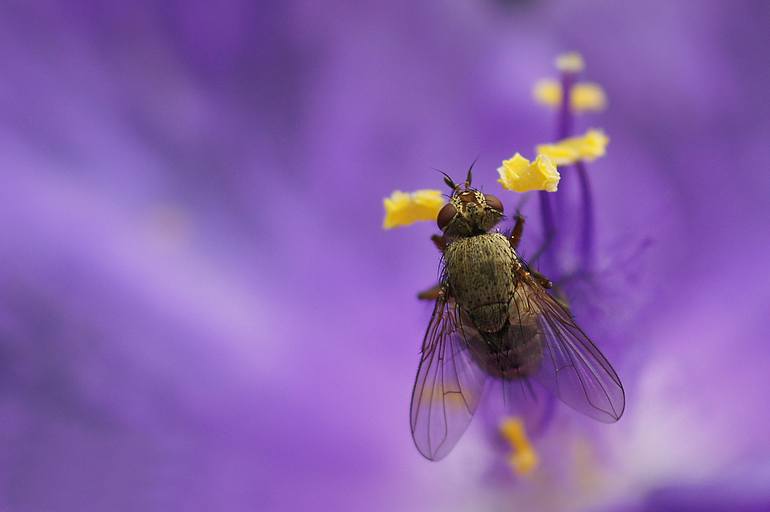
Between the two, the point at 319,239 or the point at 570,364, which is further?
the point at 319,239

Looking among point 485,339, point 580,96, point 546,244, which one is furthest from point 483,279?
point 580,96

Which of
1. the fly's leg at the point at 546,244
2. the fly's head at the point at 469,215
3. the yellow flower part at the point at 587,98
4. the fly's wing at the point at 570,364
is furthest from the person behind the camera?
the yellow flower part at the point at 587,98

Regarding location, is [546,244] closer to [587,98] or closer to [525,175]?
[525,175]

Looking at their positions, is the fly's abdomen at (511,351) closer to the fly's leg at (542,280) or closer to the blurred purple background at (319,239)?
the fly's leg at (542,280)

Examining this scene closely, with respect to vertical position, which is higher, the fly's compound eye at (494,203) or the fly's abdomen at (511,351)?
the fly's compound eye at (494,203)

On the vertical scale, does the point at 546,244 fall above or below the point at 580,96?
below

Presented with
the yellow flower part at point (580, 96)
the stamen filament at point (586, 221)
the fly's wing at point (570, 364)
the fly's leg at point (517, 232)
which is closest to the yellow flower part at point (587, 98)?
the yellow flower part at point (580, 96)
